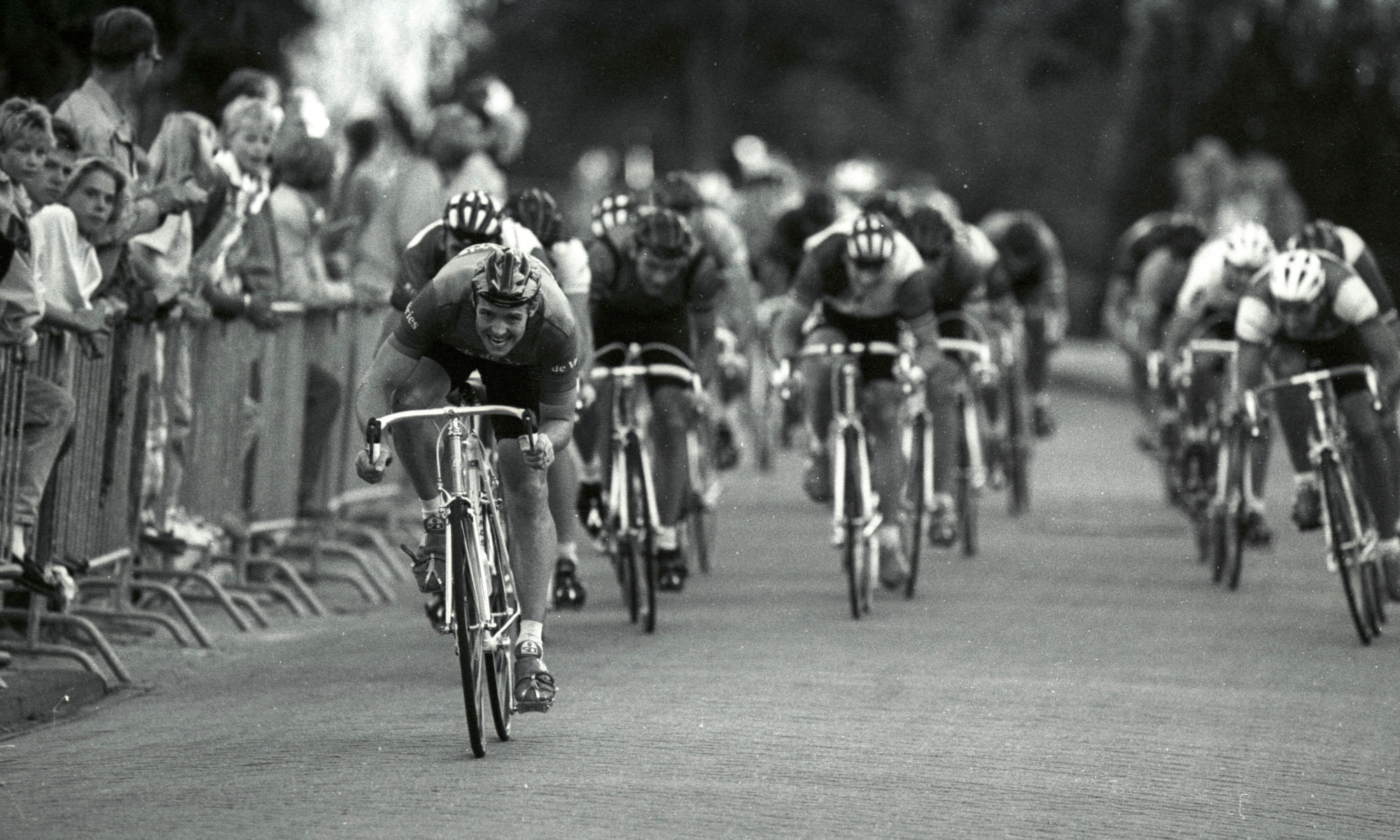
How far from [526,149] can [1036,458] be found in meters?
40.7

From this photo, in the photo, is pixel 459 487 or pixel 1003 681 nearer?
pixel 459 487

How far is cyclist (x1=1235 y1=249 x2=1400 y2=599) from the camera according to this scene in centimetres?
1260

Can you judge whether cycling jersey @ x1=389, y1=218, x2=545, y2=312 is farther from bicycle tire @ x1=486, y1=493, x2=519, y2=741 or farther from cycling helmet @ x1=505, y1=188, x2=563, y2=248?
bicycle tire @ x1=486, y1=493, x2=519, y2=741

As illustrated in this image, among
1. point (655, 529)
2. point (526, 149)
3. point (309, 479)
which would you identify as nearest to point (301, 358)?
point (309, 479)

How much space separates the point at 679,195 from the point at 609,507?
150 inches

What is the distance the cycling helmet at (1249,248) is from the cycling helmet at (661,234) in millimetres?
3684

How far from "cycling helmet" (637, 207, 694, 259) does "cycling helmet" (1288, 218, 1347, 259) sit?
2.91m

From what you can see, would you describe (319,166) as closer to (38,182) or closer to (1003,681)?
(38,182)

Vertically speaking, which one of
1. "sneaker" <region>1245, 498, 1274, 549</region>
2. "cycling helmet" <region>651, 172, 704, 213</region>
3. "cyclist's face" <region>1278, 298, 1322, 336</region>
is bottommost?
"sneaker" <region>1245, 498, 1274, 549</region>

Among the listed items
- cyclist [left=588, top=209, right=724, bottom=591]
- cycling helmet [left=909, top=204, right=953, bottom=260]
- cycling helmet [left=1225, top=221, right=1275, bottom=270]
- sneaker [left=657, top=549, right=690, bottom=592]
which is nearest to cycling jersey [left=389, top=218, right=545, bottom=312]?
cyclist [left=588, top=209, right=724, bottom=591]

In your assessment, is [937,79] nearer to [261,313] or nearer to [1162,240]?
[1162,240]

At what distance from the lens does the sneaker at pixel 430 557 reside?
8.97 meters

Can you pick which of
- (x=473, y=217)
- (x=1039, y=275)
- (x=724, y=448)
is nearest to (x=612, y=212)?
(x=473, y=217)

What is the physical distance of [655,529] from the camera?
12133mm
